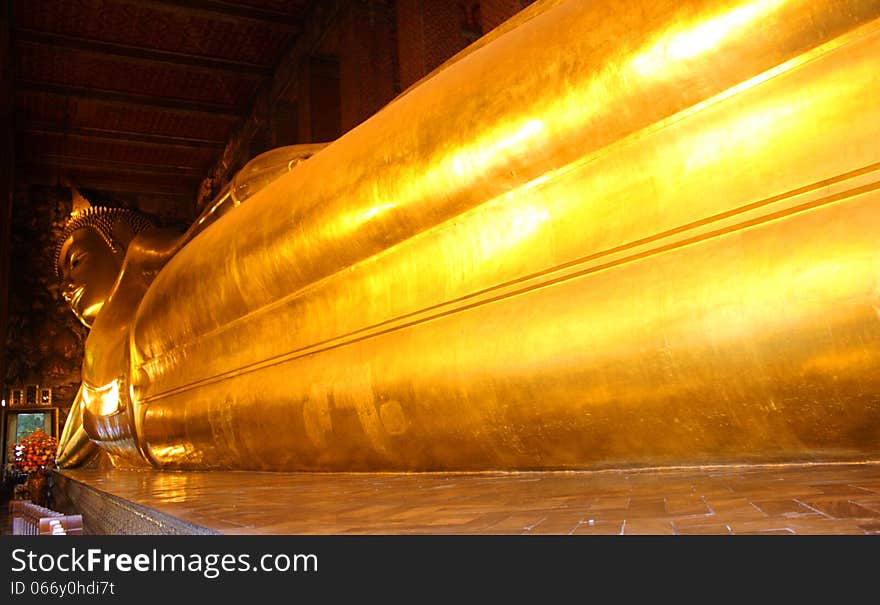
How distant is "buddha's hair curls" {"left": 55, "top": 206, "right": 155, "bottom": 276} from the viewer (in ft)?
12.8

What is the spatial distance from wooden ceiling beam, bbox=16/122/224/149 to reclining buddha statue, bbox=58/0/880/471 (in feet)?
Result: 25.4

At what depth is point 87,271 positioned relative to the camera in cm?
380

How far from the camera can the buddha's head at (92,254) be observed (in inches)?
149

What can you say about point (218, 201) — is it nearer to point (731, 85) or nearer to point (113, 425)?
point (113, 425)

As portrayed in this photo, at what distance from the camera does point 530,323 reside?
1199mm

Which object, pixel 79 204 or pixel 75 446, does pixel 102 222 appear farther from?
pixel 75 446

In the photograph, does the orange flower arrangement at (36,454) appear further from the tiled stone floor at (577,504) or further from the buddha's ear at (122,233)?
the tiled stone floor at (577,504)

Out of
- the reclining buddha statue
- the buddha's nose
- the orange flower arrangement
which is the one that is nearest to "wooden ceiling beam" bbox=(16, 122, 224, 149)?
the orange flower arrangement

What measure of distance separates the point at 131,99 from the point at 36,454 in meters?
4.72

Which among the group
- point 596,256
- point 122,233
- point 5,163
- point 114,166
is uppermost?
point 114,166

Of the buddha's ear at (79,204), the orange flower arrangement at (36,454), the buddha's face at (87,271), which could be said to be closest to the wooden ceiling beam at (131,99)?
the buddha's ear at (79,204)

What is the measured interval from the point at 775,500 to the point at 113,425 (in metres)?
2.70

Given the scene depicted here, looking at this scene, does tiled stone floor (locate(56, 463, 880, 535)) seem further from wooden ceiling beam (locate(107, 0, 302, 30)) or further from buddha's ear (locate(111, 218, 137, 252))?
wooden ceiling beam (locate(107, 0, 302, 30))

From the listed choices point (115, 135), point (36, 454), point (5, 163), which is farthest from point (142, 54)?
point (36, 454)
